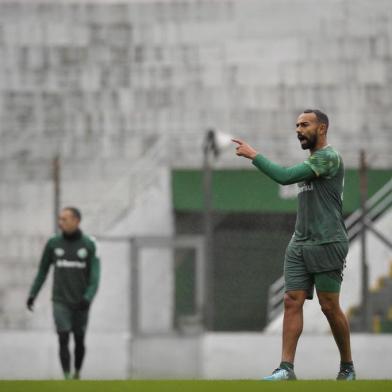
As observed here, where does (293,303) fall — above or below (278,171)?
below

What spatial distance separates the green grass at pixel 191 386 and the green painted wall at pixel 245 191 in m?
10.9

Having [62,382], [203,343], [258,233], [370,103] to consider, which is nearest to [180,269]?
[203,343]

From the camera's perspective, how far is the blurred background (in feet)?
59.8

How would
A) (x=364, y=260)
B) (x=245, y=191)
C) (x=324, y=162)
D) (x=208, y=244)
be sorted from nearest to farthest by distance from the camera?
(x=324, y=162) < (x=208, y=244) < (x=364, y=260) < (x=245, y=191)

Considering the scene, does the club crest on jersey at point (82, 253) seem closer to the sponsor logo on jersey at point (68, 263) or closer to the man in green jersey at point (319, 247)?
the sponsor logo on jersey at point (68, 263)

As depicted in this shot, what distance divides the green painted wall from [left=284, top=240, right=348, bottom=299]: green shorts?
32.0 feet

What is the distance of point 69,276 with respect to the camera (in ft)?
36.8

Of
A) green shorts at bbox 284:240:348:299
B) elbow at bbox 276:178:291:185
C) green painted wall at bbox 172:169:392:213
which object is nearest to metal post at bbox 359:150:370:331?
green painted wall at bbox 172:169:392:213

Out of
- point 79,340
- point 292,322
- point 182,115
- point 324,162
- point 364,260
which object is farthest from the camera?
point 182,115

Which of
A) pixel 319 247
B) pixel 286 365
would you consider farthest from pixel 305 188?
pixel 286 365

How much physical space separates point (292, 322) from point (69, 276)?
3830 millimetres

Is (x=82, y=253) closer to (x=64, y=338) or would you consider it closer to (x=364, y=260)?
(x=64, y=338)

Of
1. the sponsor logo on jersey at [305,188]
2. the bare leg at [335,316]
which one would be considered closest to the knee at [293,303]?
the bare leg at [335,316]

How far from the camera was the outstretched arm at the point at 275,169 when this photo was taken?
24.2 ft
